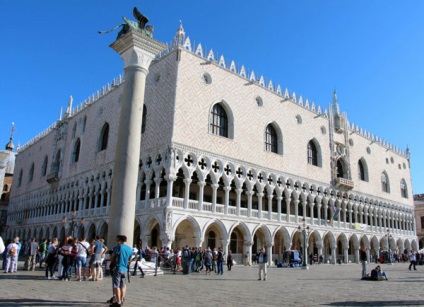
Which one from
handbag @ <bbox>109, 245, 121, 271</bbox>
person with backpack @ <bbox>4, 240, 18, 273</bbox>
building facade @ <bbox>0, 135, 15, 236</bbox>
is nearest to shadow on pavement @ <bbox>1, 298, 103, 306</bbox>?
handbag @ <bbox>109, 245, 121, 271</bbox>

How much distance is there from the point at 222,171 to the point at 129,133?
37.4ft

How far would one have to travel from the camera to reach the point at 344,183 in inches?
1216

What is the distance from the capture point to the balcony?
30.6 m

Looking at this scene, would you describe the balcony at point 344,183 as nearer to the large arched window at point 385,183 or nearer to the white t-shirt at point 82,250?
the large arched window at point 385,183

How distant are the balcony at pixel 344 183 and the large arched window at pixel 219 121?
11.9 metres

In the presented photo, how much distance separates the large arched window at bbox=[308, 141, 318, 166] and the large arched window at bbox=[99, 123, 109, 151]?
49.8ft

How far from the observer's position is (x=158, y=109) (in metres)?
22.2

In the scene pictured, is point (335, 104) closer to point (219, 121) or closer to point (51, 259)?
point (219, 121)

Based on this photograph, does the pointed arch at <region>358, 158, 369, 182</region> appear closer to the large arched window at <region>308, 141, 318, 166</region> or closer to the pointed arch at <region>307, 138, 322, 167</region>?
the pointed arch at <region>307, 138, 322, 167</region>

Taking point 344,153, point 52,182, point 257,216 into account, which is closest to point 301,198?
point 257,216

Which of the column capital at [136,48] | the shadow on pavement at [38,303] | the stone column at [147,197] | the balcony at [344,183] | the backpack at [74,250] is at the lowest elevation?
the shadow on pavement at [38,303]

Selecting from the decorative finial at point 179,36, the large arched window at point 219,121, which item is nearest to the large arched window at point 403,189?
the large arched window at point 219,121

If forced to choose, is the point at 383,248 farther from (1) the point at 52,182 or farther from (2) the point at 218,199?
(1) the point at 52,182

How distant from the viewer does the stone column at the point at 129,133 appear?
36.3 feet
